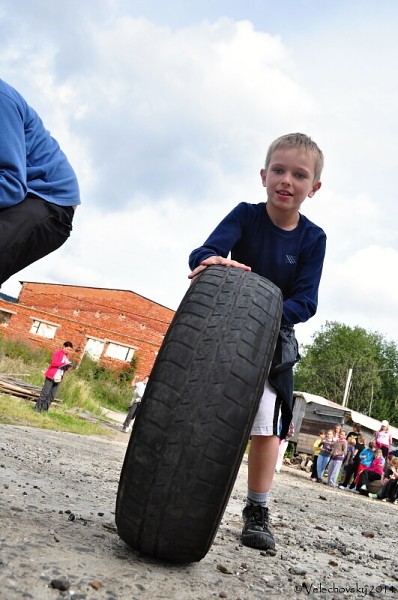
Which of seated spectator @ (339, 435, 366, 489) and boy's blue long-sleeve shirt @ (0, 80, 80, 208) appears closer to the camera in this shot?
boy's blue long-sleeve shirt @ (0, 80, 80, 208)

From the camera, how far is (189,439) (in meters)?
1.64

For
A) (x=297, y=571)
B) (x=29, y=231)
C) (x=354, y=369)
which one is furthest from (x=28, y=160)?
(x=354, y=369)

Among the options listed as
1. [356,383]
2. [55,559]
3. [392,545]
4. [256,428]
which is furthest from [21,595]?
[356,383]

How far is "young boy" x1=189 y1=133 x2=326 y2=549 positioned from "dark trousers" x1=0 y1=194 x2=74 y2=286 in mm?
643

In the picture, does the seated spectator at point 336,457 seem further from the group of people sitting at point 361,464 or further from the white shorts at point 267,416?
the white shorts at point 267,416

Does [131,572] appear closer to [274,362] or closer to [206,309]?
[206,309]

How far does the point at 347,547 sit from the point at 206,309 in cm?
175

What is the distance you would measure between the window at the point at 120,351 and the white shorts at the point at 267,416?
34.0 m

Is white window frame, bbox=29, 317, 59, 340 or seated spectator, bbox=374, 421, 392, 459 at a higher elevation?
white window frame, bbox=29, 317, 59, 340

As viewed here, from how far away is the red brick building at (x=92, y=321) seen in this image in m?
35.7

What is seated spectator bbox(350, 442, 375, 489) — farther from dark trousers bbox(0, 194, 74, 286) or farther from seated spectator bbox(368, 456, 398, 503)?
dark trousers bbox(0, 194, 74, 286)

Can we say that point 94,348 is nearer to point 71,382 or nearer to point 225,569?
point 71,382

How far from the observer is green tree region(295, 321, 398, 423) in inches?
2452

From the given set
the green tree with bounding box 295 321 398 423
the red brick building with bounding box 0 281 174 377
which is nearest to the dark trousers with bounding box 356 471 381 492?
the red brick building with bounding box 0 281 174 377
